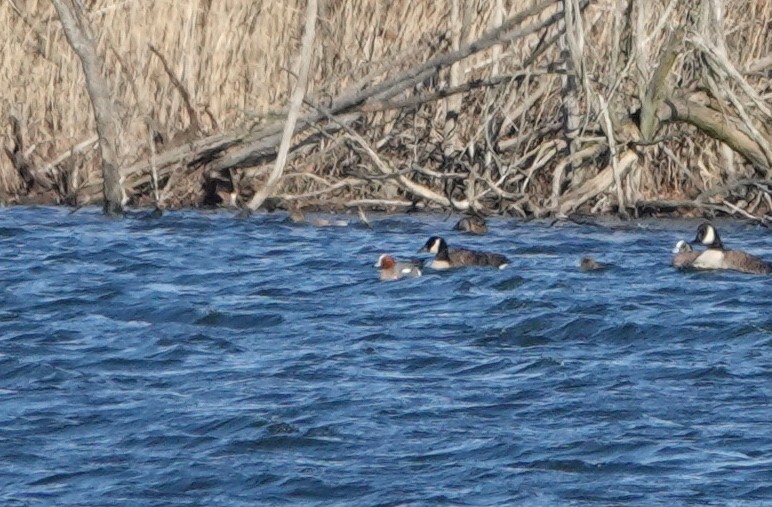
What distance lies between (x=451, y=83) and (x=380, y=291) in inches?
162

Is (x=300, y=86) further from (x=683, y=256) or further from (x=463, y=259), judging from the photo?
(x=683, y=256)

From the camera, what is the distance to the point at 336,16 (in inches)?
604

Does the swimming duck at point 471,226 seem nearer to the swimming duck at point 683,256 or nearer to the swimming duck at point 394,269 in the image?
the swimming duck at point 394,269

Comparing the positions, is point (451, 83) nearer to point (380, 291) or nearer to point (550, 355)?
point (380, 291)

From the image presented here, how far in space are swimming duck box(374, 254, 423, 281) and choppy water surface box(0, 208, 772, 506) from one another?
0.08 metres

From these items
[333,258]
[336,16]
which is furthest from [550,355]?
[336,16]

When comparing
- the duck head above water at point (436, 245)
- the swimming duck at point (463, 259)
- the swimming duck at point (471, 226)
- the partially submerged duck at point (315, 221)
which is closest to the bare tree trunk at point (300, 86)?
the partially submerged duck at point (315, 221)

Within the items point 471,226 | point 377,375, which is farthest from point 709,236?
point 377,375

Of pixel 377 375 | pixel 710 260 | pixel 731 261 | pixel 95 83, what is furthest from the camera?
pixel 95 83

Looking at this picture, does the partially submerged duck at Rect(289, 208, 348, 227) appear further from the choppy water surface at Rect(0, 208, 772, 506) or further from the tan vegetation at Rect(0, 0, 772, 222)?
the choppy water surface at Rect(0, 208, 772, 506)

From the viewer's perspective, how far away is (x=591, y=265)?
11.5 m

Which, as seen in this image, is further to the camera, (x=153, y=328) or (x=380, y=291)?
(x=380, y=291)

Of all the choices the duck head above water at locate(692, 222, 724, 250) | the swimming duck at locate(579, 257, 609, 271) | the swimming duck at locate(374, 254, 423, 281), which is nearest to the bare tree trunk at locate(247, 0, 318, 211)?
the swimming duck at locate(374, 254, 423, 281)

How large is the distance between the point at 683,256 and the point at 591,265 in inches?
25.5
